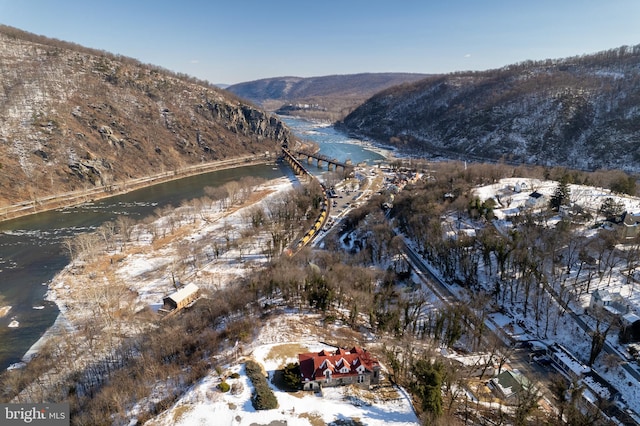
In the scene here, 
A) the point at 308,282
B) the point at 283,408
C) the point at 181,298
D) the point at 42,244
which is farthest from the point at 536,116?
the point at 42,244

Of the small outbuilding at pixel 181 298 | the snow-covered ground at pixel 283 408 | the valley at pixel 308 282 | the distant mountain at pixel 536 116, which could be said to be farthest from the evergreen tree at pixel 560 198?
the distant mountain at pixel 536 116

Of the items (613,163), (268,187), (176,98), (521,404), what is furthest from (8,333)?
(613,163)

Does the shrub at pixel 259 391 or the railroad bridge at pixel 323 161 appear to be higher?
the railroad bridge at pixel 323 161

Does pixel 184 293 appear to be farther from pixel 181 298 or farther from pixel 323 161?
pixel 323 161

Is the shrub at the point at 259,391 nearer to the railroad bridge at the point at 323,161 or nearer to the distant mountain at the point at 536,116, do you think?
the railroad bridge at the point at 323,161

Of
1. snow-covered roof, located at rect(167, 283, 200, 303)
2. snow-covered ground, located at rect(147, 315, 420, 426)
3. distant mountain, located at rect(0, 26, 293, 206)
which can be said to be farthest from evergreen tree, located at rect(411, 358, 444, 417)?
distant mountain, located at rect(0, 26, 293, 206)

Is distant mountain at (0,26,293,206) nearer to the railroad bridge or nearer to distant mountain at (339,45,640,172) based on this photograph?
the railroad bridge
